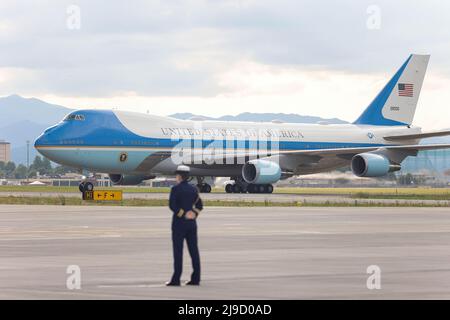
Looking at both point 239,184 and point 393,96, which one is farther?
point 393,96

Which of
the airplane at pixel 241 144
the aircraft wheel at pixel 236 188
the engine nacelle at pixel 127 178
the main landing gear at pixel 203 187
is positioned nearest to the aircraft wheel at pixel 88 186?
the airplane at pixel 241 144

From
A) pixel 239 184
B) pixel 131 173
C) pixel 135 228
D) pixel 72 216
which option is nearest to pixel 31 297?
pixel 135 228

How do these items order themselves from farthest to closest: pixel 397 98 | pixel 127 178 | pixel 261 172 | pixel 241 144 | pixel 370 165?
pixel 397 98 → pixel 127 178 → pixel 241 144 → pixel 261 172 → pixel 370 165

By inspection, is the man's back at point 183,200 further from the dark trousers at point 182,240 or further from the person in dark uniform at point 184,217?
the dark trousers at point 182,240

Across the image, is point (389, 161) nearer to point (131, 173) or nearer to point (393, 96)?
point (393, 96)

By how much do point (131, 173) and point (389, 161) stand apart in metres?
17.3

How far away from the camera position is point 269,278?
18266 mm

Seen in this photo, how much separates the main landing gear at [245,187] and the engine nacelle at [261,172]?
6.20ft

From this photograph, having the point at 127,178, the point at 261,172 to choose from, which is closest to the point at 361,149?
the point at 261,172

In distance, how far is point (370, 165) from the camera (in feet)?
217

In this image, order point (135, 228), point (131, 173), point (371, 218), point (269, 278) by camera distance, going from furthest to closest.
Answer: point (131, 173), point (371, 218), point (135, 228), point (269, 278)

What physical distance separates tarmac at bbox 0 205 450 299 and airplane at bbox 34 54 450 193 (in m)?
24.4

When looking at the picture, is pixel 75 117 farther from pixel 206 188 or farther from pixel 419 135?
pixel 419 135

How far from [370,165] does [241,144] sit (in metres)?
9.47
